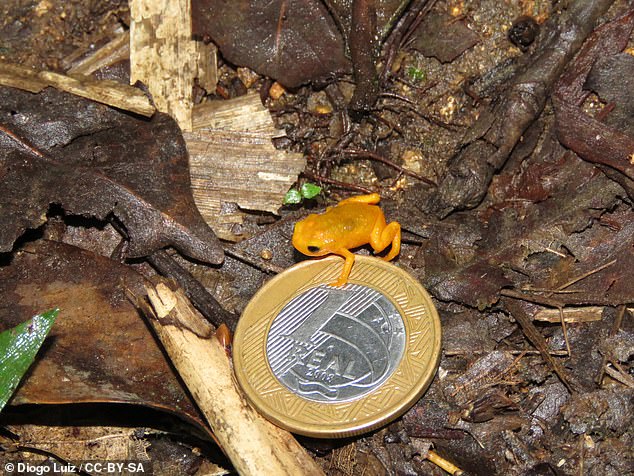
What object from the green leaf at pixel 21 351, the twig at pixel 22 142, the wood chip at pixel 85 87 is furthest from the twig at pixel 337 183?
the green leaf at pixel 21 351

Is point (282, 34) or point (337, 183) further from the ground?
point (282, 34)

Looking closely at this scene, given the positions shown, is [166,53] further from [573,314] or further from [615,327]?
[615,327]

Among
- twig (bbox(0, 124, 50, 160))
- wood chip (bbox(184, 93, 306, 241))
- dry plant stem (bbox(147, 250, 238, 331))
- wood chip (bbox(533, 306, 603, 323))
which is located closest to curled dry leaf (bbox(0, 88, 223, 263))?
twig (bbox(0, 124, 50, 160))

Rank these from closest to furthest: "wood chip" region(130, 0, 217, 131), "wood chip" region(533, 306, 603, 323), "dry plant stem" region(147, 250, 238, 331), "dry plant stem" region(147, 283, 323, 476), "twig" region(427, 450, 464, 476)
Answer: "dry plant stem" region(147, 283, 323, 476)
"twig" region(427, 450, 464, 476)
"wood chip" region(533, 306, 603, 323)
"dry plant stem" region(147, 250, 238, 331)
"wood chip" region(130, 0, 217, 131)

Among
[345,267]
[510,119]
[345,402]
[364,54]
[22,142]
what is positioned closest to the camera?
[345,402]

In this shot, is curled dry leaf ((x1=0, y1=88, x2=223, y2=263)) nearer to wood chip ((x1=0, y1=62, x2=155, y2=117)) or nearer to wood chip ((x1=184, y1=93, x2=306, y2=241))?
wood chip ((x1=0, y1=62, x2=155, y2=117))

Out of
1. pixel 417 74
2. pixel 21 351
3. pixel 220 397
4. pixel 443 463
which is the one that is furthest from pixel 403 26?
pixel 21 351

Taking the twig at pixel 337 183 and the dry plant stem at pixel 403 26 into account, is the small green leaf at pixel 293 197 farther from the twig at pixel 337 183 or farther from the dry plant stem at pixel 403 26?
the dry plant stem at pixel 403 26
